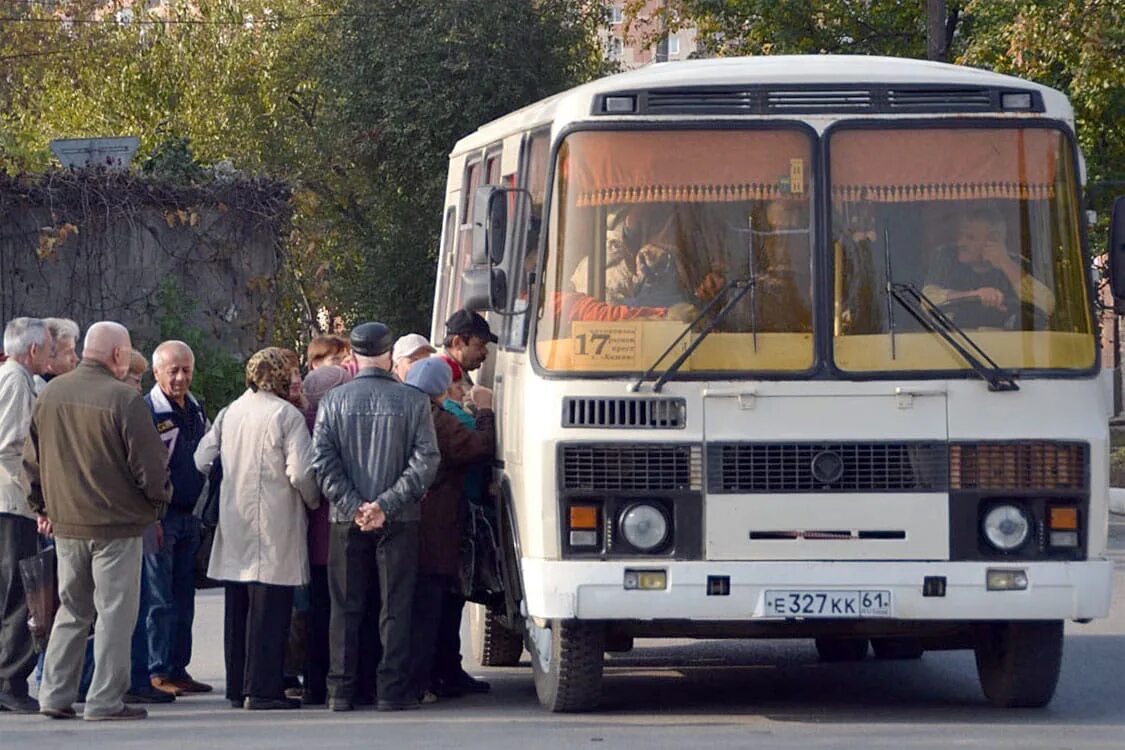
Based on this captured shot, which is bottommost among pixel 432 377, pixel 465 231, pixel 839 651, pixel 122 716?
pixel 122 716

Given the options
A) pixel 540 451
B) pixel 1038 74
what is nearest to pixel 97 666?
pixel 540 451

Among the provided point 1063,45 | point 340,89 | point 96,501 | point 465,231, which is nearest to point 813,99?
point 96,501

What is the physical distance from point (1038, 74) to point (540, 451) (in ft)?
57.3

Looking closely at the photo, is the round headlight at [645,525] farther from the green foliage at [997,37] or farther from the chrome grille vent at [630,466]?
the green foliage at [997,37]

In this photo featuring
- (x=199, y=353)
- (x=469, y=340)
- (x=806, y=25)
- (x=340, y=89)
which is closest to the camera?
(x=469, y=340)

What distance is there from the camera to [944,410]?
833 centimetres

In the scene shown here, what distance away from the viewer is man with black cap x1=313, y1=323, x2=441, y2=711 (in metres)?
9.01

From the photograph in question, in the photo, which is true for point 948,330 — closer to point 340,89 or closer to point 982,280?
point 982,280

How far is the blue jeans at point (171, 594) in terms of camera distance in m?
9.78

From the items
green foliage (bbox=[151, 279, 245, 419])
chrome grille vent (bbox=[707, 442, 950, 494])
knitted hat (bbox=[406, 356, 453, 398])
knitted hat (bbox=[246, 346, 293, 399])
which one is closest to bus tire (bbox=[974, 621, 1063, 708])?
chrome grille vent (bbox=[707, 442, 950, 494])

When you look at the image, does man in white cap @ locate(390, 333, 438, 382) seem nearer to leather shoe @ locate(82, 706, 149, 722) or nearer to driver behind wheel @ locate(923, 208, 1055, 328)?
leather shoe @ locate(82, 706, 149, 722)

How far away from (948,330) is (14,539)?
4.37 m

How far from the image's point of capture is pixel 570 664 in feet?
28.7

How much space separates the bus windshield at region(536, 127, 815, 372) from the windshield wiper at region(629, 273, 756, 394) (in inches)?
0.8
